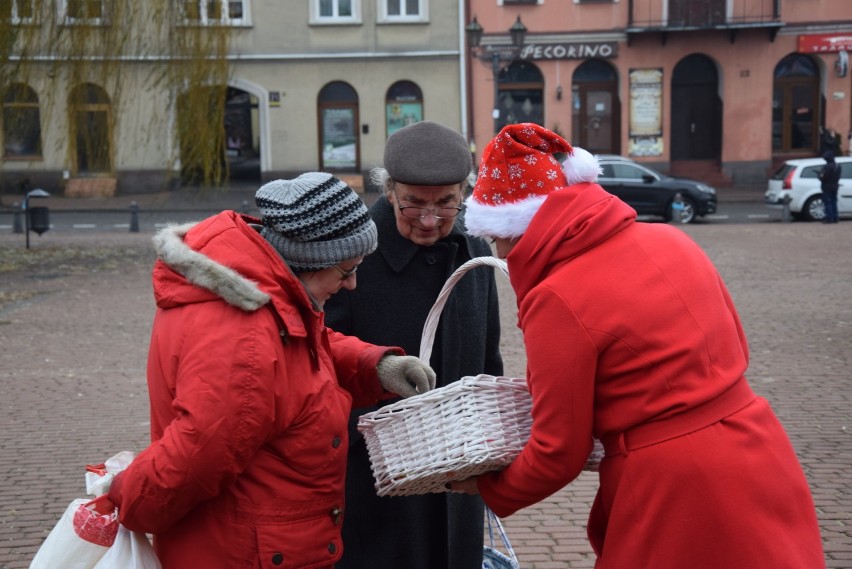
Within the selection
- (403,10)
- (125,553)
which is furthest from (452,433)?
(403,10)

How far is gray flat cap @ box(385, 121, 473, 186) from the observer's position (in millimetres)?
3279

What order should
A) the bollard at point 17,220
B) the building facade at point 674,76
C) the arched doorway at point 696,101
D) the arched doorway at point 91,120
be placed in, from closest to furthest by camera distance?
the arched doorway at point 91,120, the bollard at point 17,220, the building facade at point 674,76, the arched doorway at point 696,101

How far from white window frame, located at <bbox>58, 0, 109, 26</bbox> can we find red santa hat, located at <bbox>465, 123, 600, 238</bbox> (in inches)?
622

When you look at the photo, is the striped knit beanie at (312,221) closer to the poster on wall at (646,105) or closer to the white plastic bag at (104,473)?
the white plastic bag at (104,473)

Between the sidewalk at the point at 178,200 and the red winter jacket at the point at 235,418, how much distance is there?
25.5 m

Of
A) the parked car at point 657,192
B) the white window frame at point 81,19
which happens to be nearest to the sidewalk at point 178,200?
the parked car at point 657,192

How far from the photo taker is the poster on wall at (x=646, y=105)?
3247 cm

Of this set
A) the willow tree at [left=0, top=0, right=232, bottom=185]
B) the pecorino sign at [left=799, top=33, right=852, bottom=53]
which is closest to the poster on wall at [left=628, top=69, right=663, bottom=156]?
the pecorino sign at [left=799, top=33, right=852, bottom=53]

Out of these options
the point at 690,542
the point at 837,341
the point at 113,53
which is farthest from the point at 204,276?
the point at 113,53

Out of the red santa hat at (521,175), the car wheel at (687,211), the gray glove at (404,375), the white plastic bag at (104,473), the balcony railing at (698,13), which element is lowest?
the car wheel at (687,211)

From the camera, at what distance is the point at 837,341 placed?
10.0 metres

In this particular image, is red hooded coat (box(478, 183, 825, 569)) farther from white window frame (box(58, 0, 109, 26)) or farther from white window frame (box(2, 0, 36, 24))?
white window frame (box(58, 0, 109, 26))

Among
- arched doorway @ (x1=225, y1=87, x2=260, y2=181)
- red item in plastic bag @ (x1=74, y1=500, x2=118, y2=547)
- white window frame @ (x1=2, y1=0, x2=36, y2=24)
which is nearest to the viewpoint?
red item in plastic bag @ (x1=74, y1=500, x2=118, y2=547)

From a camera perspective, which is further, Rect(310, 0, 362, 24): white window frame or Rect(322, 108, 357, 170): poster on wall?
Rect(322, 108, 357, 170): poster on wall
